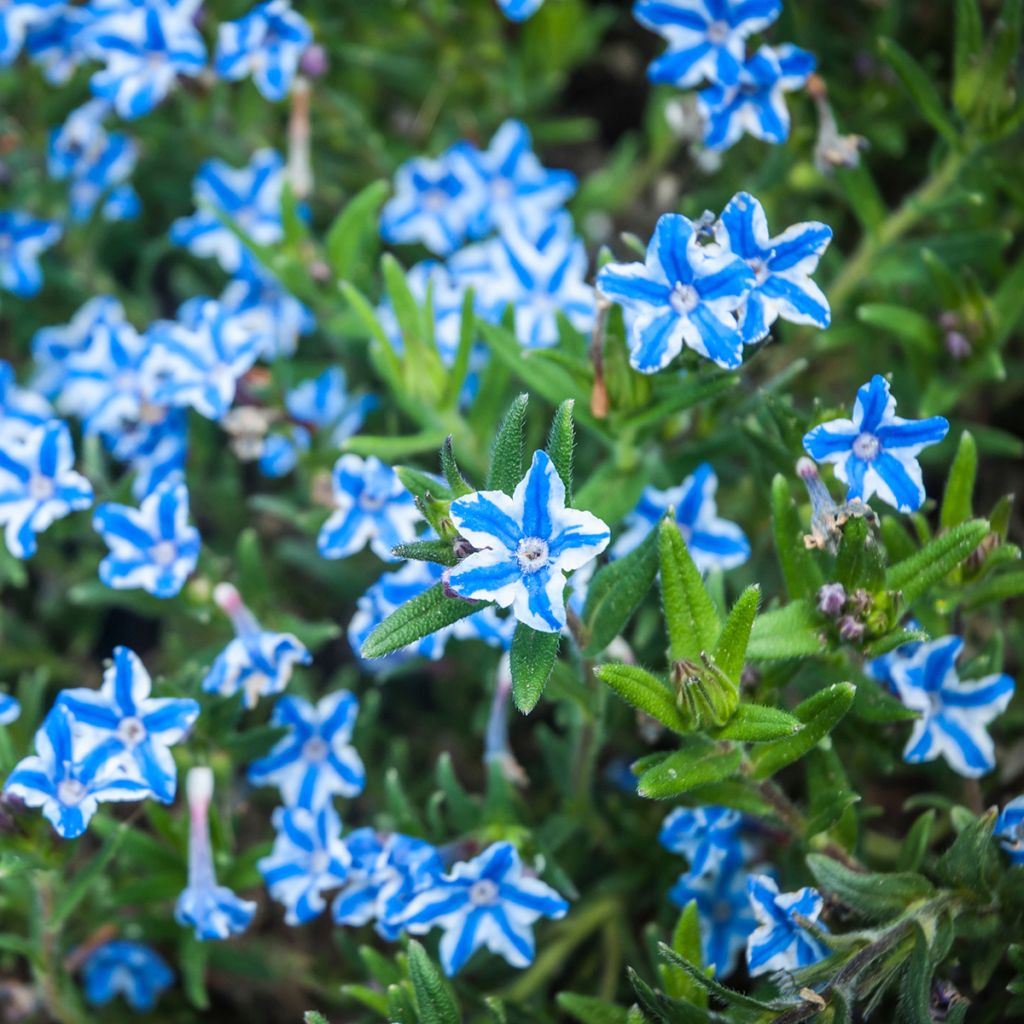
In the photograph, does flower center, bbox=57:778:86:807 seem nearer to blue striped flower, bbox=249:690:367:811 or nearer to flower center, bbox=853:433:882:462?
blue striped flower, bbox=249:690:367:811

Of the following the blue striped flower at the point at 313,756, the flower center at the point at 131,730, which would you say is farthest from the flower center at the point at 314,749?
the flower center at the point at 131,730

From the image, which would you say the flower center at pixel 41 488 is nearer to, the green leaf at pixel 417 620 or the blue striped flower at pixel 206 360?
the blue striped flower at pixel 206 360

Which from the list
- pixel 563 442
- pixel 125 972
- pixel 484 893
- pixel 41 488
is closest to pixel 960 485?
pixel 563 442

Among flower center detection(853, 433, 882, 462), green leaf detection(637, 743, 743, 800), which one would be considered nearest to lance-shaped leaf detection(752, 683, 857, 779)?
green leaf detection(637, 743, 743, 800)

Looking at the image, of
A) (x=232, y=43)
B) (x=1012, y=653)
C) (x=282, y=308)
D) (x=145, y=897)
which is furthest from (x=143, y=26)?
(x=1012, y=653)

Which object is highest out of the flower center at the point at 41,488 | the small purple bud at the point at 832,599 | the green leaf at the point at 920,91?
the green leaf at the point at 920,91

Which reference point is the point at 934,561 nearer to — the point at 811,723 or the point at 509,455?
the point at 811,723
